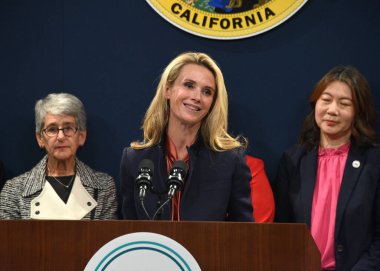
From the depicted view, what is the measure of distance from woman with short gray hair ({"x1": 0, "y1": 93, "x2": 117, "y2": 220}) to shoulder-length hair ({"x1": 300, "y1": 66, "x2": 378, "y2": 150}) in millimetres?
1270

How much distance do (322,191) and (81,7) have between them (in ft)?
6.50

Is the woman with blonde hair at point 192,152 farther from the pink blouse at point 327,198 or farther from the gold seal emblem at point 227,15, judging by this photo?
the gold seal emblem at point 227,15

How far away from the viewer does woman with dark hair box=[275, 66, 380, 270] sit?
12.6ft

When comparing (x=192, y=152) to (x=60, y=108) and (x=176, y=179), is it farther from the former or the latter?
(x=60, y=108)

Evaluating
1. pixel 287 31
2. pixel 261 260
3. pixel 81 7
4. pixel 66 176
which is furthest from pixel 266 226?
pixel 81 7

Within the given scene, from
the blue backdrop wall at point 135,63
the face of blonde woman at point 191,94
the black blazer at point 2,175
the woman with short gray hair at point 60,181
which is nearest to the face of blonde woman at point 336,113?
the blue backdrop wall at point 135,63

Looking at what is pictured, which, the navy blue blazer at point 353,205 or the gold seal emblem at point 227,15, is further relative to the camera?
the gold seal emblem at point 227,15

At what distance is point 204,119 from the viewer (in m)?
→ 3.54

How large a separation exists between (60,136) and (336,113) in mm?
1601

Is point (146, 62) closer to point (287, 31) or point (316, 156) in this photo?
point (287, 31)

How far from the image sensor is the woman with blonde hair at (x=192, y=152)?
3246mm

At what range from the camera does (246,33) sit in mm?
4516

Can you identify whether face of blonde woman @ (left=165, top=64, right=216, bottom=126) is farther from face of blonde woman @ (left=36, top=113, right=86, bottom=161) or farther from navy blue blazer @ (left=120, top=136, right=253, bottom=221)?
face of blonde woman @ (left=36, top=113, right=86, bottom=161)

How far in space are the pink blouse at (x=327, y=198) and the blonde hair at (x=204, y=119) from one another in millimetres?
693
